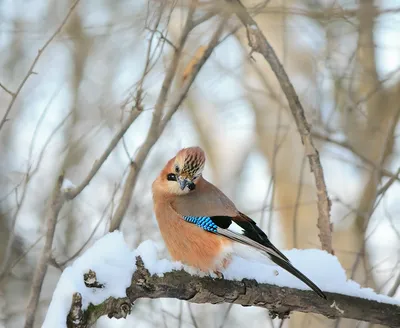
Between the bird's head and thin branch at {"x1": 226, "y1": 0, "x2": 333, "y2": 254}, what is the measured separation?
2.74 ft

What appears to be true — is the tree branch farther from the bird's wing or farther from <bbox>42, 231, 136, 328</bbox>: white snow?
the bird's wing

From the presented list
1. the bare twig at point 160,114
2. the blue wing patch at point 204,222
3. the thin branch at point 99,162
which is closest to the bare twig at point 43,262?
the thin branch at point 99,162

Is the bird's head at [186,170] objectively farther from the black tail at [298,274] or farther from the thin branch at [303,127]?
the black tail at [298,274]

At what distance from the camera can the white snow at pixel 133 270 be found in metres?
2.97

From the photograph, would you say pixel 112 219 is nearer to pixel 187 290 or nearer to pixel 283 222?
pixel 187 290

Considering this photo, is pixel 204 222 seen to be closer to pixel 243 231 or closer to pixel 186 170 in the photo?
pixel 243 231

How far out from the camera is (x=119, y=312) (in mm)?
3109

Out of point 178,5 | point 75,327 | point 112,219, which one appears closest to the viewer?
point 75,327

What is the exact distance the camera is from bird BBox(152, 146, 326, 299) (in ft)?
13.6

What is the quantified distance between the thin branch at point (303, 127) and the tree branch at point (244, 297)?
75 centimetres

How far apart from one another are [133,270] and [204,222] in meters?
1.25

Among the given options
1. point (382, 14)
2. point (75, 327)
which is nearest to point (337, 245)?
point (382, 14)

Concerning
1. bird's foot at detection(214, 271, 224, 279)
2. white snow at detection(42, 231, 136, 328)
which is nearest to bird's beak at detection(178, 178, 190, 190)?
bird's foot at detection(214, 271, 224, 279)

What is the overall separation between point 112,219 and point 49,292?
3.61 meters
